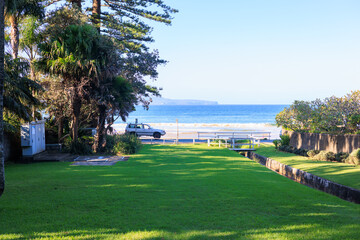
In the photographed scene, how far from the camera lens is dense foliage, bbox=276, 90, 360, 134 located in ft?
50.0

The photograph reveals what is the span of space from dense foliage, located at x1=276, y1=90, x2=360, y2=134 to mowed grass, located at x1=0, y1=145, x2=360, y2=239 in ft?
25.9

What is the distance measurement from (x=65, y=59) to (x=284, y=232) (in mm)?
12511

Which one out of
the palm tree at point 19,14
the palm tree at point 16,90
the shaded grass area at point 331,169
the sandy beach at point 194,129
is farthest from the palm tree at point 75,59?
the sandy beach at point 194,129

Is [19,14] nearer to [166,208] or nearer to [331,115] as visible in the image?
[166,208]

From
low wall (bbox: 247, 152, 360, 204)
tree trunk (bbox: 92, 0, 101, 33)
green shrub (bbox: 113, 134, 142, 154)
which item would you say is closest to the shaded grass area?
low wall (bbox: 247, 152, 360, 204)

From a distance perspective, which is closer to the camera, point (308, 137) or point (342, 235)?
point (342, 235)

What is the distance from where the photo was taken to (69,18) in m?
18.5

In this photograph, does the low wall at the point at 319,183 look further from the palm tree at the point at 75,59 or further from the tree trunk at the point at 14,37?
the tree trunk at the point at 14,37

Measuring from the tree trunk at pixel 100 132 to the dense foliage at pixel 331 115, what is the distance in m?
11.5

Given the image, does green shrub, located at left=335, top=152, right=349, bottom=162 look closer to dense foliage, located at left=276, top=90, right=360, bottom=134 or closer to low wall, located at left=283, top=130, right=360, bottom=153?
low wall, located at left=283, top=130, right=360, bottom=153

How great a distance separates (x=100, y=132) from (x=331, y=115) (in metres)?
12.0

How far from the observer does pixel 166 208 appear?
18.9 feet

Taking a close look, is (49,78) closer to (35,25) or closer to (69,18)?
(35,25)

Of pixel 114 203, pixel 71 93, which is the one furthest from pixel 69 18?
pixel 114 203
